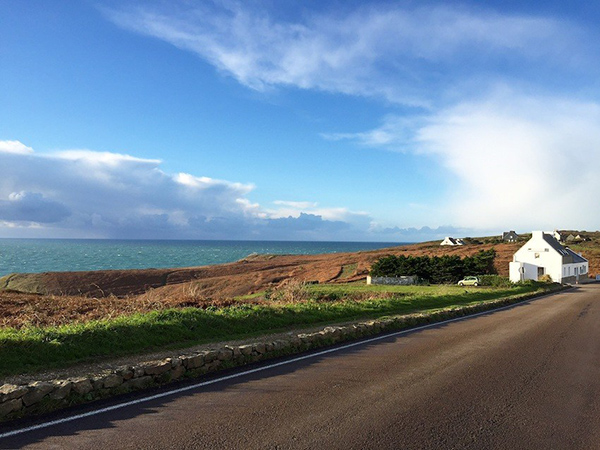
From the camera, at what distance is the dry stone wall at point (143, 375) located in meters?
7.09

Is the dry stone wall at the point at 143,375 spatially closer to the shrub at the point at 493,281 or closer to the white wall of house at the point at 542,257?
the shrub at the point at 493,281

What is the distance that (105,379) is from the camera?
8094 millimetres

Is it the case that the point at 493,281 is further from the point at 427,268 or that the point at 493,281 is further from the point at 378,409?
the point at 378,409

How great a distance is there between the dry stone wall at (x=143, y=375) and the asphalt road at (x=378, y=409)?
2.80 feet

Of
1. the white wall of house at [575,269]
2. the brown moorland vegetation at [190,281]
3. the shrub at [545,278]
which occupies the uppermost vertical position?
the white wall of house at [575,269]

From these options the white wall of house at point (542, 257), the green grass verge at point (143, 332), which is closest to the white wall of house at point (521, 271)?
the white wall of house at point (542, 257)

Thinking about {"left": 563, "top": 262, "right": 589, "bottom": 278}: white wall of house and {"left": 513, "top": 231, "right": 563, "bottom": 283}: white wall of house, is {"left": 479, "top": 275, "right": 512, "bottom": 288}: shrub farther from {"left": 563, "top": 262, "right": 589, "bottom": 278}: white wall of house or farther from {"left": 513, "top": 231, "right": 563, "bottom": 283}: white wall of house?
{"left": 563, "top": 262, "right": 589, "bottom": 278}: white wall of house

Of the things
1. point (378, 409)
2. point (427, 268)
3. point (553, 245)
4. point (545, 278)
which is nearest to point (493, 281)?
point (427, 268)

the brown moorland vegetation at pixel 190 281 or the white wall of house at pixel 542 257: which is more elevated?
the white wall of house at pixel 542 257

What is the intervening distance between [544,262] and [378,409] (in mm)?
62532

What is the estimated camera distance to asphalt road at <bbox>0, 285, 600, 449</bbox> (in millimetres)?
6207

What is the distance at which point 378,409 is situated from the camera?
7418 millimetres

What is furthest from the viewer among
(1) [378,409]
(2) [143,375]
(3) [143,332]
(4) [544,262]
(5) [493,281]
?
(4) [544,262]

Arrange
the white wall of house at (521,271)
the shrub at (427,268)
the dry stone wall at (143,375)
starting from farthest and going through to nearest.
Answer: the white wall of house at (521,271), the shrub at (427,268), the dry stone wall at (143,375)
